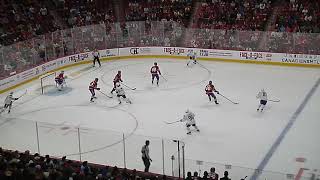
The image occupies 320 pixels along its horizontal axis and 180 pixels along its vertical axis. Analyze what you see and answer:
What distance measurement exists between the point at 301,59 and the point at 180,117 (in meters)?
7.71

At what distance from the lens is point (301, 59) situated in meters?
22.5

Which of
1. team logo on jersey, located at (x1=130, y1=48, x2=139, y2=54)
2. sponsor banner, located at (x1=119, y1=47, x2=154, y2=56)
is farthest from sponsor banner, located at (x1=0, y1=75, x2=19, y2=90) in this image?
team logo on jersey, located at (x1=130, y1=48, x2=139, y2=54)

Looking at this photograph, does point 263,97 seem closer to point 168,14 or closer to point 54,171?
point 54,171

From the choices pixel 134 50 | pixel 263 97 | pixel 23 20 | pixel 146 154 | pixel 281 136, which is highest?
pixel 23 20

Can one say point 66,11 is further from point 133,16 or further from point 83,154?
point 83,154

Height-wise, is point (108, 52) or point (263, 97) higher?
point (108, 52)

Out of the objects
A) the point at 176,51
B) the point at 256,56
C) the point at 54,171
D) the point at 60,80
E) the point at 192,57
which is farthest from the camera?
the point at 176,51

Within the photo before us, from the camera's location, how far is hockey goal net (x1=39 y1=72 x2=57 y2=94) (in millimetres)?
20753

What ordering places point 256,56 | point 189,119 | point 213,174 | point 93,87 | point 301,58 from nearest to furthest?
point 213,174, point 189,119, point 93,87, point 301,58, point 256,56

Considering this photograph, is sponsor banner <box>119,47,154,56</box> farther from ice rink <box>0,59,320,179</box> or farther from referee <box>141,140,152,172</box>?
referee <box>141,140,152,172</box>

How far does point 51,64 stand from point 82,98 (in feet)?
13.4

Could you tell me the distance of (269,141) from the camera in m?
14.8

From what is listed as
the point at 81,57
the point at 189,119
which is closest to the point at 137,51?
the point at 81,57

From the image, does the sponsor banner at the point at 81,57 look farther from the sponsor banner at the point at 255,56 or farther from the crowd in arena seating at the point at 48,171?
the crowd in arena seating at the point at 48,171
